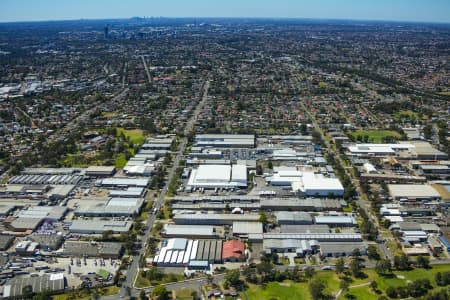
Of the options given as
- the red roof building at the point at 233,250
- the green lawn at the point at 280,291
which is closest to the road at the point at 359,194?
the green lawn at the point at 280,291

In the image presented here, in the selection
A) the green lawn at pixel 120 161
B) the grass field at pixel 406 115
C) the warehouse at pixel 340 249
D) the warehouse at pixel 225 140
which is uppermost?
the grass field at pixel 406 115

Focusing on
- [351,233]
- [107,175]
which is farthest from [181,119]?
[351,233]

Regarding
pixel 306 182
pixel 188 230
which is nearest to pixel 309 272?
pixel 188 230

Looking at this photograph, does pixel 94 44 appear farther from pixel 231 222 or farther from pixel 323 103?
pixel 231 222

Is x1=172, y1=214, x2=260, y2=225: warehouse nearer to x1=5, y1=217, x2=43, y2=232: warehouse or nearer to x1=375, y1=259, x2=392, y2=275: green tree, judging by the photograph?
x1=375, y1=259, x2=392, y2=275: green tree

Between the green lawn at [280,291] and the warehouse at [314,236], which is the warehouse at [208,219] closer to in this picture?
the warehouse at [314,236]

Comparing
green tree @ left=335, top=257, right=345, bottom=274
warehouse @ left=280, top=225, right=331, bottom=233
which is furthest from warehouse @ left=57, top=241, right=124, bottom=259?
green tree @ left=335, top=257, right=345, bottom=274

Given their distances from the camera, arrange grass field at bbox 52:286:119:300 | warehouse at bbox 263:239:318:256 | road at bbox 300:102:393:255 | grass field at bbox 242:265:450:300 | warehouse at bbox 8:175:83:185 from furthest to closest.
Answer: warehouse at bbox 8:175:83:185
road at bbox 300:102:393:255
warehouse at bbox 263:239:318:256
grass field at bbox 242:265:450:300
grass field at bbox 52:286:119:300
